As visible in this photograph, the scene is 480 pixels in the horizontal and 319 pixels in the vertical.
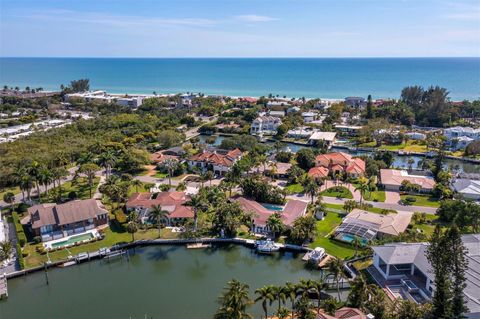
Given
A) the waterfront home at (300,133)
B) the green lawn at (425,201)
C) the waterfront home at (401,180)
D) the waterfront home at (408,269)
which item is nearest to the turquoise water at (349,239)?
the waterfront home at (408,269)

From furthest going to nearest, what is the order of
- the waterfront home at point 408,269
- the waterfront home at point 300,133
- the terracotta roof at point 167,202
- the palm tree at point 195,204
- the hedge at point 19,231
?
the waterfront home at point 300,133
the terracotta roof at point 167,202
the palm tree at point 195,204
the hedge at point 19,231
the waterfront home at point 408,269

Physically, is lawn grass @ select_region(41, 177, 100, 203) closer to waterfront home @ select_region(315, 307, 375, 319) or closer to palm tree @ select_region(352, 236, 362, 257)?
palm tree @ select_region(352, 236, 362, 257)

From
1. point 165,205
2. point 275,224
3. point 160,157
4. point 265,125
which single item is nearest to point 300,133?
point 265,125

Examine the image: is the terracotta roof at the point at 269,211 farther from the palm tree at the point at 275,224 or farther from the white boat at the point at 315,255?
the white boat at the point at 315,255

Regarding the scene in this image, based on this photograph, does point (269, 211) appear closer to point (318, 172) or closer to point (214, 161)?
point (318, 172)

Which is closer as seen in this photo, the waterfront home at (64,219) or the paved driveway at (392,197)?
the waterfront home at (64,219)

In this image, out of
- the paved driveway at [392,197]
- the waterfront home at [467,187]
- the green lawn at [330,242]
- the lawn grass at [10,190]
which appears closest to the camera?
the green lawn at [330,242]
